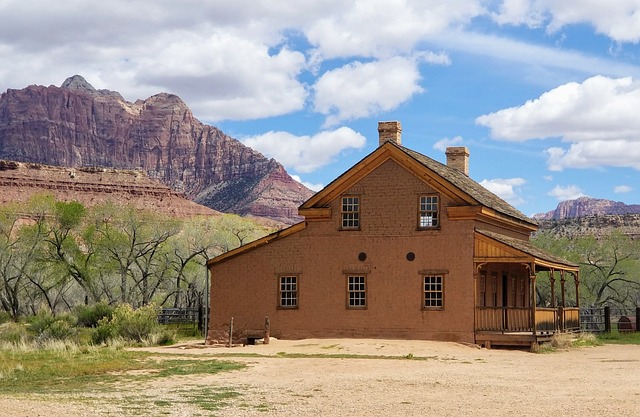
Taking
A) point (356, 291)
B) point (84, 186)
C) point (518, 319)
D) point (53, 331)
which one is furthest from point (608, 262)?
point (84, 186)

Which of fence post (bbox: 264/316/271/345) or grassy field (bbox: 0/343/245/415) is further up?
fence post (bbox: 264/316/271/345)

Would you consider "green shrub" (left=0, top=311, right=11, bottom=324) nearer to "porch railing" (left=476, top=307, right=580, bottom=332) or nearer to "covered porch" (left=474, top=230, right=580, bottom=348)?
"covered porch" (left=474, top=230, right=580, bottom=348)

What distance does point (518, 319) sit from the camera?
31859 millimetres

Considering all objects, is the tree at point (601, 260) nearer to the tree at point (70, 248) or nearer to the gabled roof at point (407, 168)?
the gabled roof at point (407, 168)

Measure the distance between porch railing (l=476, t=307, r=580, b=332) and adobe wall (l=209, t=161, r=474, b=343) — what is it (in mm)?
487

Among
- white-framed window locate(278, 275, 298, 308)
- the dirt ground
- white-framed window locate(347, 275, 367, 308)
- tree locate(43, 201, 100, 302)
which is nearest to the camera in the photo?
the dirt ground

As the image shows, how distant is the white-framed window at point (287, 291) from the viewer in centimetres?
3312

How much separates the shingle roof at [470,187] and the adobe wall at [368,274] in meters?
0.82

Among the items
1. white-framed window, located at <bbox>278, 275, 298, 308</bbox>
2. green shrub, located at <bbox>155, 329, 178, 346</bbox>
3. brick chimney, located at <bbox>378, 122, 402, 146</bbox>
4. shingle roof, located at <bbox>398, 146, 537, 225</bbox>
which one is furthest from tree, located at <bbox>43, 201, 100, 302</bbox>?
shingle roof, located at <bbox>398, 146, 537, 225</bbox>

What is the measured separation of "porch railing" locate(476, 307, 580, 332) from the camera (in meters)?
30.6

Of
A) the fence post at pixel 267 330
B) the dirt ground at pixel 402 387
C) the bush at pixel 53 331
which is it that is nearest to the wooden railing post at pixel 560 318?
the dirt ground at pixel 402 387

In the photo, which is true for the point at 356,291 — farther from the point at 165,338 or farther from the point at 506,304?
the point at 165,338

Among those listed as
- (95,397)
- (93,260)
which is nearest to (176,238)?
(93,260)

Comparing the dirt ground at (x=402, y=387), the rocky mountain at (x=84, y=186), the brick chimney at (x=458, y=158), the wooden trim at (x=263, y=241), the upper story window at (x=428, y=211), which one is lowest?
the dirt ground at (x=402, y=387)
